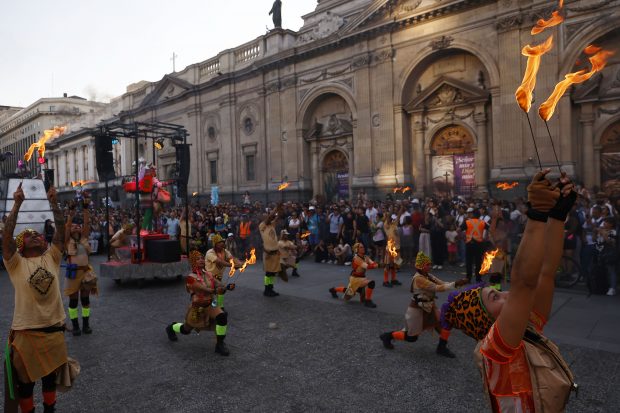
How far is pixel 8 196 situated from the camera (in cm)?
1714

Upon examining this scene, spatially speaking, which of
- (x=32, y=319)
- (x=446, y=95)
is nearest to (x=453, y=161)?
(x=446, y=95)

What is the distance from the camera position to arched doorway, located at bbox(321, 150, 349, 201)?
84.2 feet

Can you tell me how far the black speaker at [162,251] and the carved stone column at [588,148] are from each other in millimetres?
15700

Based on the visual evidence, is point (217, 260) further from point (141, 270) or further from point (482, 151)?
point (482, 151)

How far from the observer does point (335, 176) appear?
2609 centimetres

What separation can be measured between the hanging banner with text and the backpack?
19.3m

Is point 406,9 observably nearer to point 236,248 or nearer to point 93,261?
point 236,248

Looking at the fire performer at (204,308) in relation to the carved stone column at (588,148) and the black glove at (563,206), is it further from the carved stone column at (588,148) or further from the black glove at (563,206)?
the carved stone column at (588,148)

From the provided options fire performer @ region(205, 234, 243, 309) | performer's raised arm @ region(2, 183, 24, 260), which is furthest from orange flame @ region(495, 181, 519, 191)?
performer's raised arm @ region(2, 183, 24, 260)

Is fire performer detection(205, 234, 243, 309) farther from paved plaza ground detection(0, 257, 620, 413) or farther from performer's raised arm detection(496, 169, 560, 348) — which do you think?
performer's raised arm detection(496, 169, 560, 348)

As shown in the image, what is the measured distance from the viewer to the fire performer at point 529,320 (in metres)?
1.93

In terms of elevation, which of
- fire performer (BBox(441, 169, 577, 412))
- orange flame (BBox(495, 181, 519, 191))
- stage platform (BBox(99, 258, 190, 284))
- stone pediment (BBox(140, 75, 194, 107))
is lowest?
stage platform (BBox(99, 258, 190, 284))

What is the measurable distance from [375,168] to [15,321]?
64.9ft

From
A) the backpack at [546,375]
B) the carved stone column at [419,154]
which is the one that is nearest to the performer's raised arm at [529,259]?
the backpack at [546,375]
